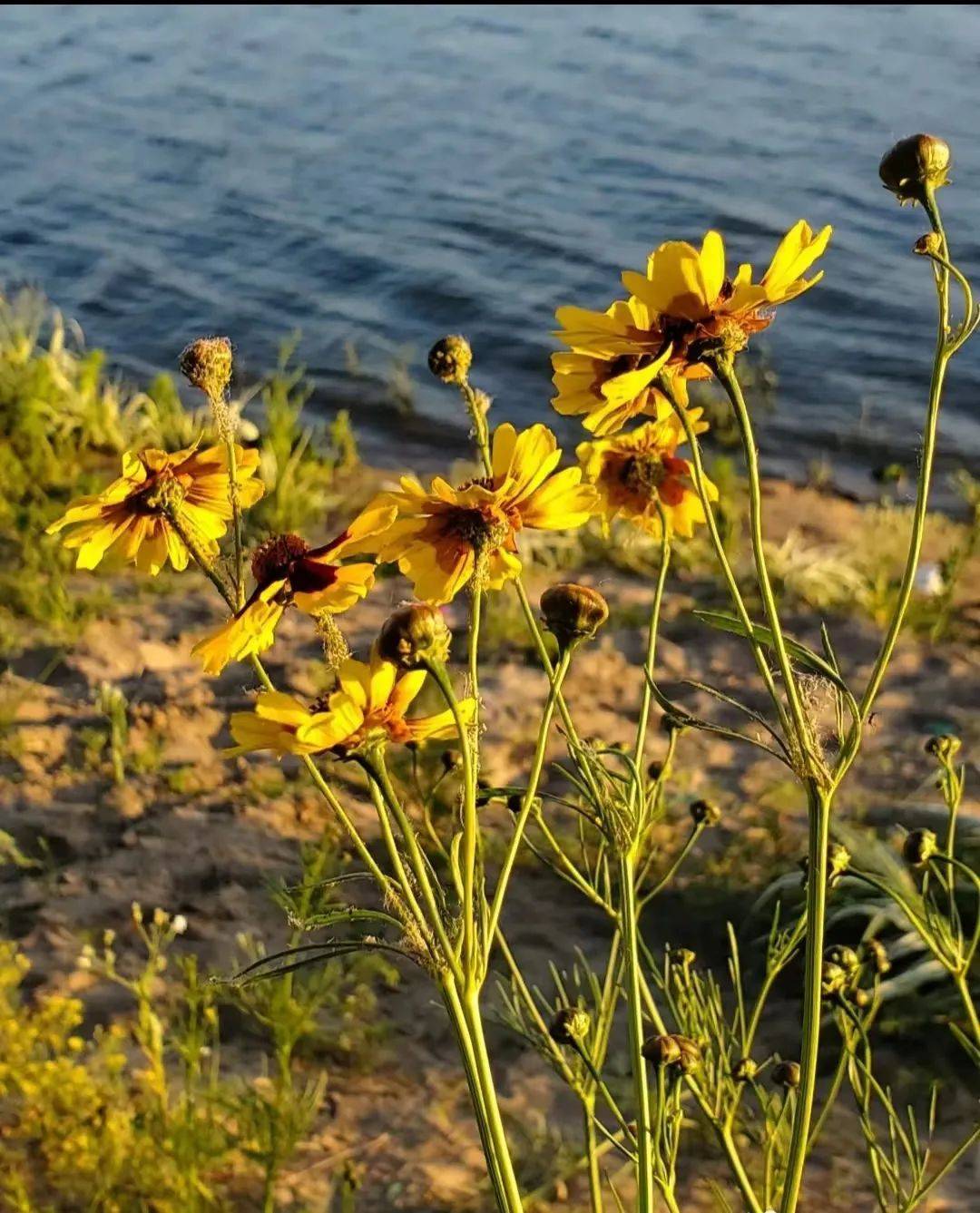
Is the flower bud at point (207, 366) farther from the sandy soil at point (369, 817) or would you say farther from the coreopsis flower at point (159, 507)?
the sandy soil at point (369, 817)

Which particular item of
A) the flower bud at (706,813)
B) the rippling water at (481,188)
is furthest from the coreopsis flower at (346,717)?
the rippling water at (481,188)

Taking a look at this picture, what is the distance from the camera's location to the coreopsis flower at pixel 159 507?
1104 mm

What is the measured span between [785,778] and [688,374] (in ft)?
7.71

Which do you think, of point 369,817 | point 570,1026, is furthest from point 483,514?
point 369,817

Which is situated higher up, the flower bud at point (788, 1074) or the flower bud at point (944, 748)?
the flower bud at point (944, 748)

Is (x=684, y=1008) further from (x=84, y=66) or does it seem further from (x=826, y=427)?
(x=84, y=66)

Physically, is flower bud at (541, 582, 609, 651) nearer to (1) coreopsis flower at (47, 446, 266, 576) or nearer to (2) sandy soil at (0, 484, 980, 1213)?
(1) coreopsis flower at (47, 446, 266, 576)

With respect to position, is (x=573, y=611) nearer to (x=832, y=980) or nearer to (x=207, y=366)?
(x=207, y=366)

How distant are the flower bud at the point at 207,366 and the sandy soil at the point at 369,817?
5.06 ft

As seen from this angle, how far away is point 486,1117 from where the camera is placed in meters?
0.99

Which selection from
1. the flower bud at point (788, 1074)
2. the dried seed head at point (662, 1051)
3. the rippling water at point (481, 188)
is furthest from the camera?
the rippling water at point (481, 188)

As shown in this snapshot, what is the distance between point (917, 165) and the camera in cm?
107

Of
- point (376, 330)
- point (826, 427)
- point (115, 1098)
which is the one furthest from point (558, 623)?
point (376, 330)

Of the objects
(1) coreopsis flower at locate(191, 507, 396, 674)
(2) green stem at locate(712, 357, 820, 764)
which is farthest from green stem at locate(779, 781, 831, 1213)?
(1) coreopsis flower at locate(191, 507, 396, 674)
